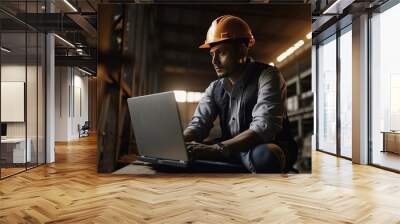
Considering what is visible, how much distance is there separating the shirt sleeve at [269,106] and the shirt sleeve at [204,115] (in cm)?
64

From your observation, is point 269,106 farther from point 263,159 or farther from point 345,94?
point 345,94

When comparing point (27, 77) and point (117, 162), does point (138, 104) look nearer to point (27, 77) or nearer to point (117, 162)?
point (117, 162)

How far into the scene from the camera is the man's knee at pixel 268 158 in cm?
592

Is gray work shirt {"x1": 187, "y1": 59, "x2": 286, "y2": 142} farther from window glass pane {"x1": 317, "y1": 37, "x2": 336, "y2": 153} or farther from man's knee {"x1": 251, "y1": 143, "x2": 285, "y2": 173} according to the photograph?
window glass pane {"x1": 317, "y1": 37, "x2": 336, "y2": 153}

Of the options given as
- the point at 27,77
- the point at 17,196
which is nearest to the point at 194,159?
the point at 17,196

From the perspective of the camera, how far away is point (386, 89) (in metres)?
7.12

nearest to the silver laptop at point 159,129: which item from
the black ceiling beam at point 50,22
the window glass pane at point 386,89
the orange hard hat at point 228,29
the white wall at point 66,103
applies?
the orange hard hat at point 228,29

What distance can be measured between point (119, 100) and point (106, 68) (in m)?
0.57

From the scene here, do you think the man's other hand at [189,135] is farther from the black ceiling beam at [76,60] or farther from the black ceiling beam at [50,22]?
the black ceiling beam at [76,60]

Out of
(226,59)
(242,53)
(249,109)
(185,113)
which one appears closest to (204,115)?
(185,113)

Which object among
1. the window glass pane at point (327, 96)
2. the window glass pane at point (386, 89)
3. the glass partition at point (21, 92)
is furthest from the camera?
the window glass pane at point (327, 96)

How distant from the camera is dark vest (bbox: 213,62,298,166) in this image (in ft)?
19.3

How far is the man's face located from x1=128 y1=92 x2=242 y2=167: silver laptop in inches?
34.3

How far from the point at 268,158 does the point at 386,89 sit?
2.93 meters
